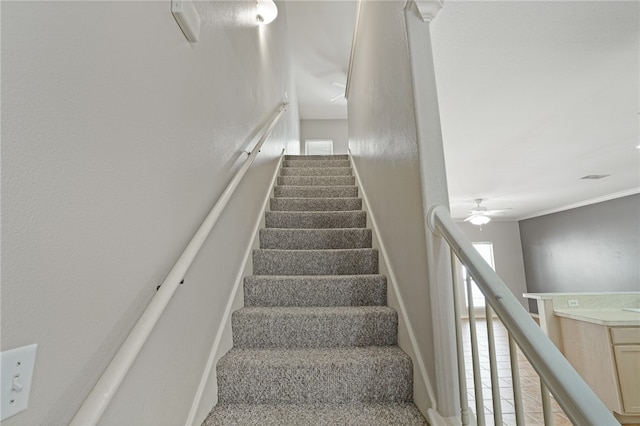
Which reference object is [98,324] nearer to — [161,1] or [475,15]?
[161,1]

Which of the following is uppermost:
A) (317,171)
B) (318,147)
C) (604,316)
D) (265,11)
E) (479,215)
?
(318,147)

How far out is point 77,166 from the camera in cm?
57

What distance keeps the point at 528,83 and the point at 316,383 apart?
239 centimetres

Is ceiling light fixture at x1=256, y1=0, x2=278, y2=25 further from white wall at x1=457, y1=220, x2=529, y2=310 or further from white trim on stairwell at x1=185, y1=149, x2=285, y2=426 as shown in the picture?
white wall at x1=457, y1=220, x2=529, y2=310

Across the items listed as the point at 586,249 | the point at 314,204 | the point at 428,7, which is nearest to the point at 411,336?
the point at 428,7

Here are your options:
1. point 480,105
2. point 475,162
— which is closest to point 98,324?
point 480,105

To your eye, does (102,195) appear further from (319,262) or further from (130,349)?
(319,262)

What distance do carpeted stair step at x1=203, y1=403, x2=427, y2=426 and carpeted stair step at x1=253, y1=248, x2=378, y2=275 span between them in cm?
89

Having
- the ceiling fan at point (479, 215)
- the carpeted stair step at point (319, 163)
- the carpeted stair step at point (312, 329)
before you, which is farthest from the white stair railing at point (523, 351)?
the ceiling fan at point (479, 215)

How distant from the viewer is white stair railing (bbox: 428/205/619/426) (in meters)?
0.50

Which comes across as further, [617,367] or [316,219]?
[617,367]

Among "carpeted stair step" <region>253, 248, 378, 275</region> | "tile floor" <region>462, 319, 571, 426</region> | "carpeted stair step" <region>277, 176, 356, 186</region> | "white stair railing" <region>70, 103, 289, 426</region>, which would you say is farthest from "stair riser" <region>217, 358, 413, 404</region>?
"carpeted stair step" <region>277, 176, 356, 186</region>

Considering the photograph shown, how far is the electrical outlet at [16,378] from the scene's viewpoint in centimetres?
42

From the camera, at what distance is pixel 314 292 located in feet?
5.70
